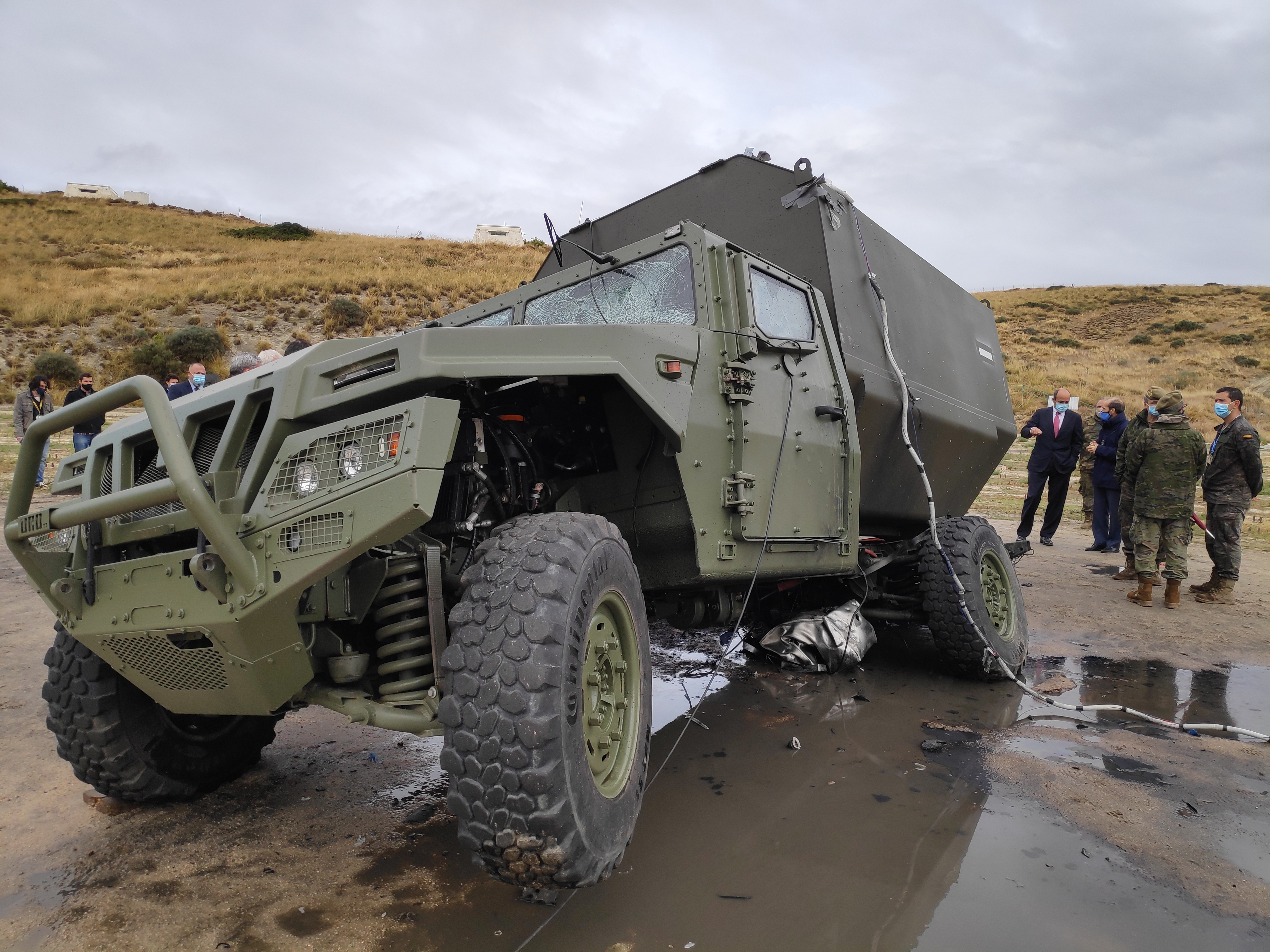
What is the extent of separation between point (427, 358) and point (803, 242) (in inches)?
125

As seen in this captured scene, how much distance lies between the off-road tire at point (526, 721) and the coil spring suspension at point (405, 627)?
276 mm

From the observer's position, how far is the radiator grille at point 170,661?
2.28m

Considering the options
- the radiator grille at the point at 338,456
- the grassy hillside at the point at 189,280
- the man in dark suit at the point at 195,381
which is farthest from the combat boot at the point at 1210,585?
the grassy hillside at the point at 189,280

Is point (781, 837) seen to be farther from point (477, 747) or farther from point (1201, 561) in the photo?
point (1201, 561)

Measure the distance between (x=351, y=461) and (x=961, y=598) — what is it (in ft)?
12.2

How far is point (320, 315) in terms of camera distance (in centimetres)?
2855

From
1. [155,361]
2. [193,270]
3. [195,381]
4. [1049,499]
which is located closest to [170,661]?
[195,381]

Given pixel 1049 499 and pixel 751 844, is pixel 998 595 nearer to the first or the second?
pixel 751 844

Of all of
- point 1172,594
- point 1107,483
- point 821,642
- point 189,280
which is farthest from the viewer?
point 189,280

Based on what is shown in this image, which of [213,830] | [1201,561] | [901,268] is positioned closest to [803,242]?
[901,268]

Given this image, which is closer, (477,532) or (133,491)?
(133,491)

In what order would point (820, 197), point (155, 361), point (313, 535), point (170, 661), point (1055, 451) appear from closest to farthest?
1. point (313, 535)
2. point (170, 661)
3. point (820, 197)
4. point (1055, 451)
5. point (155, 361)

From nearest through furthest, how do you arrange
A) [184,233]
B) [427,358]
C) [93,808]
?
[427,358], [93,808], [184,233]

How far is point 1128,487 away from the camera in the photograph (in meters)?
8.38
